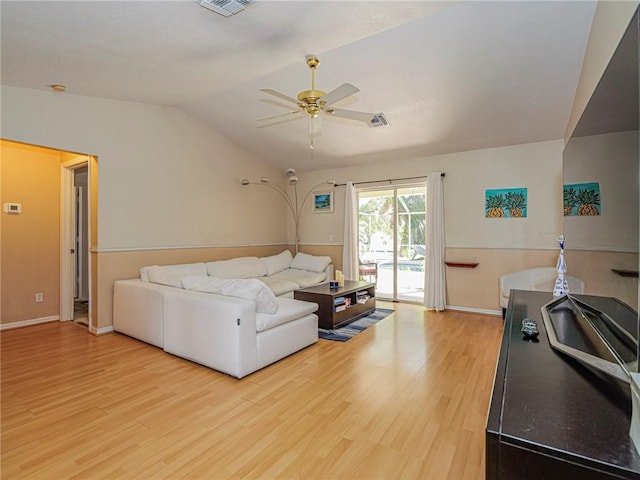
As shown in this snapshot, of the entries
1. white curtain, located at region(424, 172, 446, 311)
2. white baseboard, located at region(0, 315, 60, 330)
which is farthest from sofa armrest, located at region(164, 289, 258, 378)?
white curtain, located at region(424, 172, 446, 311)

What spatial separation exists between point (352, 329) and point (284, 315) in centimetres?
129

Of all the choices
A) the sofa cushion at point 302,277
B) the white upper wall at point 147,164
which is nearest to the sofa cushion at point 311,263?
the sofa cushion at point 302,277

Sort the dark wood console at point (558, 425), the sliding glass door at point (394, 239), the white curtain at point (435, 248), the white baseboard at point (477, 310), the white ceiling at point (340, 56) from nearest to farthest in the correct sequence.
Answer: the dark wood console at point (558, 425) < the white ceiling at point (340, 56) < the white baseboard at point (477, 310) < the white curtain at point (435, 248) < the sliding glass door at point (394, 239)

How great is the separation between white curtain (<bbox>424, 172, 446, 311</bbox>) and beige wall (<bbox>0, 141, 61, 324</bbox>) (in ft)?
18.0

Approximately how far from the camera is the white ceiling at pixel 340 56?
7.88 feet

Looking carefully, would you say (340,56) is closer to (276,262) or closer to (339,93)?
(339,93)

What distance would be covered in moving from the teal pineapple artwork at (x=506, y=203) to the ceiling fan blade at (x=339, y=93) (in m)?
3.20

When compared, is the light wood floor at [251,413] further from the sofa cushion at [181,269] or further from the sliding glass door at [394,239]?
the sliding glass door at [394,239]

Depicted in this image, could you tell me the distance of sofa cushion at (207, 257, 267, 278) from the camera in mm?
4809

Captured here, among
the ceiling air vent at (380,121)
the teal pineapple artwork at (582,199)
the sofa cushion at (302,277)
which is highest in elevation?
the ceiling air vent at (380,121)

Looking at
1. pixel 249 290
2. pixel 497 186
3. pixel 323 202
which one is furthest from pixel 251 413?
pixel 323 202

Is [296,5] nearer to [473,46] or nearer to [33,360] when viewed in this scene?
[473,46]

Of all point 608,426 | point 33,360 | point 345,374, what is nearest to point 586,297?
point 608,426

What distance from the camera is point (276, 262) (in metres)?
5.94
